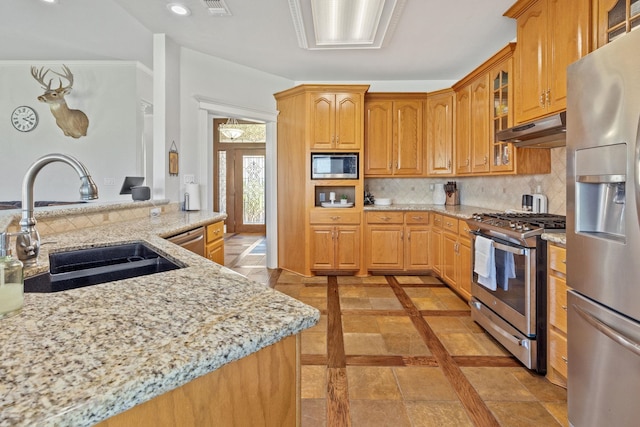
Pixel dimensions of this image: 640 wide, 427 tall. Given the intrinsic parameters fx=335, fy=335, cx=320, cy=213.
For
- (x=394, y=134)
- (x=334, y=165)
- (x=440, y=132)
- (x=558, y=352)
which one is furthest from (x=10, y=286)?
(x=440, y=132)

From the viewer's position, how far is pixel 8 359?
493 mm

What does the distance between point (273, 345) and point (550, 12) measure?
9.46ft

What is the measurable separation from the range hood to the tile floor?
61.0 inches

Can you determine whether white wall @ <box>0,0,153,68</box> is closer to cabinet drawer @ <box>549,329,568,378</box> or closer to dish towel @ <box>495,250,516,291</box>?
dish towel @ <box>495,250,516,291</box>

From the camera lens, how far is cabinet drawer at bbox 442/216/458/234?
3.49 meters

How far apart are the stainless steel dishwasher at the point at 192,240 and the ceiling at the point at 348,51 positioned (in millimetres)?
1861

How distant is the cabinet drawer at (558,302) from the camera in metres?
1.85

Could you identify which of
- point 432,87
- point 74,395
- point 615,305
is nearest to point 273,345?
point 74,395

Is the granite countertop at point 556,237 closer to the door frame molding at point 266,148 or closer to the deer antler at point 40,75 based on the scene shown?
the door frame molding at point 266,148

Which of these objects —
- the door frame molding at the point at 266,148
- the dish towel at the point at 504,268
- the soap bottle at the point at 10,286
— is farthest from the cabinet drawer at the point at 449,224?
the soap bottle at the point at 10,286

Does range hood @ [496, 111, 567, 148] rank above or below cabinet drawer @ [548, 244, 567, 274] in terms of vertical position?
above

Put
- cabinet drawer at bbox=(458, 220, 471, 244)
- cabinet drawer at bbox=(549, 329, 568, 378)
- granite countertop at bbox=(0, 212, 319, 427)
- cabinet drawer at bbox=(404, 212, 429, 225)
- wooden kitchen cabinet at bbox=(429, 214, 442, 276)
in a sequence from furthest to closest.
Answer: cabinet drawer at bbox=(404, 212, 429, 225), wooden kitchen cabinet at bbox=(429, 214, 442, 276), cabinet drawer at bbox=(458, 220, 471, 244), cabinet drawer at bbox=(549, 329, 568, 378), granite countertop at bbox=(0, 212, 319, 427)

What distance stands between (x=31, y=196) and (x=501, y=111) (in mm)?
3431

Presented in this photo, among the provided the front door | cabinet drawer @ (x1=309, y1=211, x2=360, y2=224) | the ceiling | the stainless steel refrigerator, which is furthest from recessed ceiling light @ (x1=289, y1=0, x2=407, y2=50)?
the front door
